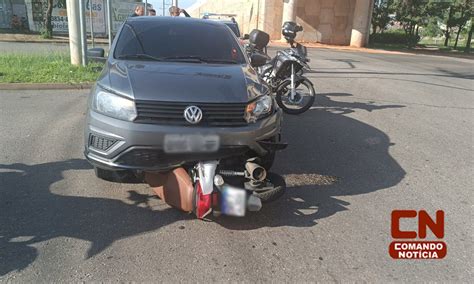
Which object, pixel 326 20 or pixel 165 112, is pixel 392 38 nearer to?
pixel 326 20

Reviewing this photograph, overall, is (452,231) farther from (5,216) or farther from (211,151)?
(5,216)

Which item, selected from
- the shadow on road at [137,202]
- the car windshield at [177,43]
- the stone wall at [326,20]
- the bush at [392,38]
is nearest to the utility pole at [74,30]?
the car windshield at [177,43]

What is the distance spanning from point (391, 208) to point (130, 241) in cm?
253

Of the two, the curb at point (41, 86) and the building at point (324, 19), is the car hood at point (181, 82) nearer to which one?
the curb at point (41, 86)

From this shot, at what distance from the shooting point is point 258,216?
371 centimetres

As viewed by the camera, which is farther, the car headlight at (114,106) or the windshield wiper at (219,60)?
the windshield wiper at (219,60)

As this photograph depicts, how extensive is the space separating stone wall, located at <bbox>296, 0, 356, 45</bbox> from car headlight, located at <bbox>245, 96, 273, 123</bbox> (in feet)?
95.0

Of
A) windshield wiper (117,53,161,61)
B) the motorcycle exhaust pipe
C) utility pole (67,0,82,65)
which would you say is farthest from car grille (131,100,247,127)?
utility pole (67,0,82,65)

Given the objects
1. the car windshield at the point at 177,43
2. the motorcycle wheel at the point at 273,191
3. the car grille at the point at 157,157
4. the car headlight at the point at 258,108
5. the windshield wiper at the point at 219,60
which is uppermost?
the car windshield at the point at 177,43

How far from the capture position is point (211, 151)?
3326 millimetres

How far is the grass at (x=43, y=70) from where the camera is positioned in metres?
9.23

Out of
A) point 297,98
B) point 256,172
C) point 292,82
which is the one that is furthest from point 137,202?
point 297,98

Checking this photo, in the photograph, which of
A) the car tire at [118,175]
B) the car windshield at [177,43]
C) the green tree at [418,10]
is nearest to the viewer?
the car tire at [118,175]

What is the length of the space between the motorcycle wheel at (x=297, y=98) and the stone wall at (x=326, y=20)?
24918mm
